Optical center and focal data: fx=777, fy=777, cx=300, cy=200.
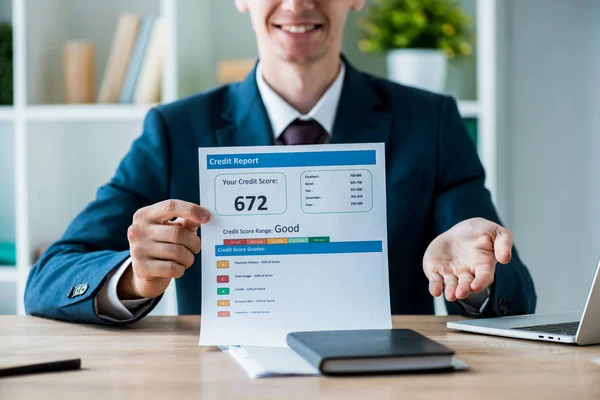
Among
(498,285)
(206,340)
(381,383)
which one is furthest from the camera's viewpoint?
(498,285)

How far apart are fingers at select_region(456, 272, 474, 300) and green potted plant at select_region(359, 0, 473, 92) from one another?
162 centimetres

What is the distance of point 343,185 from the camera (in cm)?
122

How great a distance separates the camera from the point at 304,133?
187cm

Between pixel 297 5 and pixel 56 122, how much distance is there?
1447 mm

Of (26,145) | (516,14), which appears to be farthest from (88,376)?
(516,14)

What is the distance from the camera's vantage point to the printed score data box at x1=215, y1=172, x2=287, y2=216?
1.20 metres

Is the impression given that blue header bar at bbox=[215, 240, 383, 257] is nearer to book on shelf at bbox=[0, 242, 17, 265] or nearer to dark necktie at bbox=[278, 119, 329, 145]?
dark necktie at bbox=[278, 119, 329, 145]

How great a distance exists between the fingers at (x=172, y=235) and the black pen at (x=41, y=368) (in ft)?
0.89

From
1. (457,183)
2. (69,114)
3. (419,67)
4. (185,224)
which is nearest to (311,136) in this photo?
(457,183)

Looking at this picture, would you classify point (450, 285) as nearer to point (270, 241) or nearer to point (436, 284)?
point (436, 284)

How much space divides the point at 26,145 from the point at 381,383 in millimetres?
2208

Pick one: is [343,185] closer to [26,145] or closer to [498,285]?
[498,285]

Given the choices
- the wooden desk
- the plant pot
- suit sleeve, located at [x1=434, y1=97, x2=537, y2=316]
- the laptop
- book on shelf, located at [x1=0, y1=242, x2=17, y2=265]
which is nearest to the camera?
the wooden desk

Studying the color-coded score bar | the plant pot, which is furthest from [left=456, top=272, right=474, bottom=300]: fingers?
the plant pot
